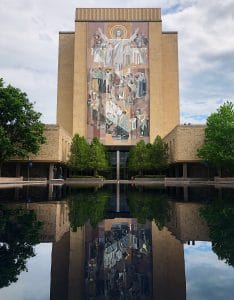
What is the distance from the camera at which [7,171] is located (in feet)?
199

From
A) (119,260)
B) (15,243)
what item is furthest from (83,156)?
(119,260)

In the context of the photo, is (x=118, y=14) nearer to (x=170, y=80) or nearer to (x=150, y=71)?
(x=150, y=71)

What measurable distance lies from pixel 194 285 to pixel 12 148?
4121 centimetres

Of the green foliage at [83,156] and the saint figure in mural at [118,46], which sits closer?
the green foliage at [83,156]

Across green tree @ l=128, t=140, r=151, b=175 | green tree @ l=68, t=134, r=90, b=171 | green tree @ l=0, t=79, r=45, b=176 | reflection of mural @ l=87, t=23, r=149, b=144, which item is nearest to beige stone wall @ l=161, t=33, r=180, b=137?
reflection of mural @ l=87, t=23, r=149, b=144

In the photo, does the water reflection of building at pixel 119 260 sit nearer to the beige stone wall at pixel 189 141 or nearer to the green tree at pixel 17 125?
the green tree at pixel 17 125

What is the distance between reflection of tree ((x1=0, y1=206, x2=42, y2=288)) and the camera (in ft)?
16.4

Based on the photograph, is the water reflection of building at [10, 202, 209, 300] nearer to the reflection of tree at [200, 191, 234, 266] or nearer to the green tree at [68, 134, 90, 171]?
the reflection of tree at [200, 191, 234, 266]

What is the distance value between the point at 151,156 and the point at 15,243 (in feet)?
199

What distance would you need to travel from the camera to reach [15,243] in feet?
22.8

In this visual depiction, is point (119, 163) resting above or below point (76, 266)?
above

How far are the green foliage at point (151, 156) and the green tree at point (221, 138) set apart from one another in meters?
15.1

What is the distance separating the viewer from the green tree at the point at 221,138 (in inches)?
1895

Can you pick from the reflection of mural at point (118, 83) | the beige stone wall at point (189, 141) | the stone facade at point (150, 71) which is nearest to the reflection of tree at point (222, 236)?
the beige stone wall at point (189, 141)
